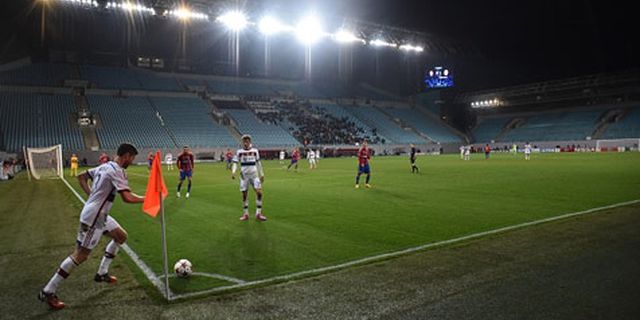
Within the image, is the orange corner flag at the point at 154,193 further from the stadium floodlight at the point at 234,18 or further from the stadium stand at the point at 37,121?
the stadium stand at the point at 37,121

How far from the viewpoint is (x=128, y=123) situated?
5053 cm

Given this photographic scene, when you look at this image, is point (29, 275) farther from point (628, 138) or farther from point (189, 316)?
point (628, 138)

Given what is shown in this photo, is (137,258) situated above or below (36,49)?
below

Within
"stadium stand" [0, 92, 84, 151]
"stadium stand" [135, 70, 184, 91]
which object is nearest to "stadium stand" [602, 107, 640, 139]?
"stadium stand" [135, 70, 184, 91]

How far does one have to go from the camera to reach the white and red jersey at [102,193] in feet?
17.8

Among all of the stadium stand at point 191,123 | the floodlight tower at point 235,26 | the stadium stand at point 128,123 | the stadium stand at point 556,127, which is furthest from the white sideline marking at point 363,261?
the stadium stand at point 556,127

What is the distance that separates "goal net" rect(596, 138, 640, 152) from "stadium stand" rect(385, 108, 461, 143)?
21.8 m

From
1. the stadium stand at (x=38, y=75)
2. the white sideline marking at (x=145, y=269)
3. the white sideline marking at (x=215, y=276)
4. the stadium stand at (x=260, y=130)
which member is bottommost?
the white sideline marking at (x=145, y=269)

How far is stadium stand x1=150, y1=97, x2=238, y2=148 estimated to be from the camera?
169 feet

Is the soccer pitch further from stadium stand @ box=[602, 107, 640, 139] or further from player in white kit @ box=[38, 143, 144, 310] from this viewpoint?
stadium stand @ box=[602, 107, 640, 139]

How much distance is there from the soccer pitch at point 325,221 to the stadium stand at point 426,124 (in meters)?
55.9

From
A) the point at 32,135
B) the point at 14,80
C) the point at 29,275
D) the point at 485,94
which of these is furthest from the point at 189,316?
the point at 485,94

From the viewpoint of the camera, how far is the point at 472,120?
7950cm

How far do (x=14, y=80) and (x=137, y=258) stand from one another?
54739 millimetres
